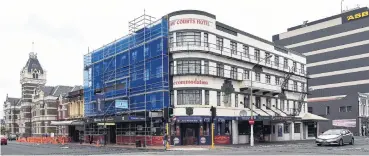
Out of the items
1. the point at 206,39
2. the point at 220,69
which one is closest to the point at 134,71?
the point at 206,39

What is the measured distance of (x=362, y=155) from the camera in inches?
865

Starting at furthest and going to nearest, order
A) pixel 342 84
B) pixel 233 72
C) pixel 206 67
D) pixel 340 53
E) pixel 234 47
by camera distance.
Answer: pixel 340 53 < pixel 342 84 < pixel 234 47 < pixel 233 72 < pixel 206 67

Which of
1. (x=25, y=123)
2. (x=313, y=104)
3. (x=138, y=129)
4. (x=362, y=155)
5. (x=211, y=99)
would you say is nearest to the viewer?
(x=362, y=155)

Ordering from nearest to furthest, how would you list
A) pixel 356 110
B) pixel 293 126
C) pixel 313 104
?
1. pixel 293 126
2. pixel 356 110
3. pixel 313 104

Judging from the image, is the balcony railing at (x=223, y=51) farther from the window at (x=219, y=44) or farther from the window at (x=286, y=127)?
the window at (x=286, y=127)

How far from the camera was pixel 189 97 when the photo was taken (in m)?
38.7

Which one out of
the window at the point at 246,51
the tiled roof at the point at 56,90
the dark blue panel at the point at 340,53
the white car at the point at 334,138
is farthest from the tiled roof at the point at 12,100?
the white car at the point at 334,138

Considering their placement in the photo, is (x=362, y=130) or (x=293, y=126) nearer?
(x=293, y=126)

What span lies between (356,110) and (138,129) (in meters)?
49.5

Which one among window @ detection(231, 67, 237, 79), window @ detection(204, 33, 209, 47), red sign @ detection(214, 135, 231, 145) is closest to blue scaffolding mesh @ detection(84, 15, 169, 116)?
window @ detection(204, 33, 209, 47)

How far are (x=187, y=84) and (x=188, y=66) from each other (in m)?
1.76

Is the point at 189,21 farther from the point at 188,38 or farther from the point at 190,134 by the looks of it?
the point at 190,134

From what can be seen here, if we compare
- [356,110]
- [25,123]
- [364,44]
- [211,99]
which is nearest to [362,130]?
[356,110]

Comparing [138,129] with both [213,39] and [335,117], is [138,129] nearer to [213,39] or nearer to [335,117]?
[213,39]
